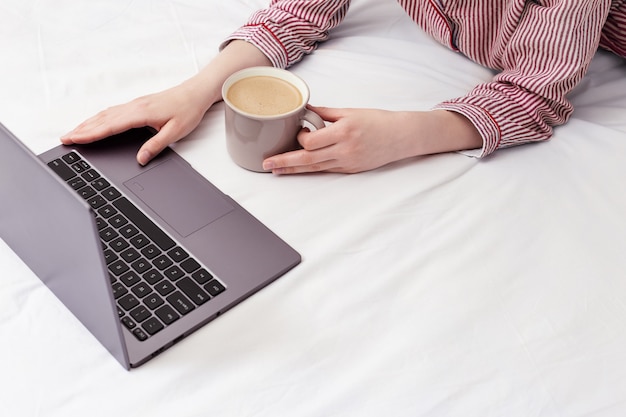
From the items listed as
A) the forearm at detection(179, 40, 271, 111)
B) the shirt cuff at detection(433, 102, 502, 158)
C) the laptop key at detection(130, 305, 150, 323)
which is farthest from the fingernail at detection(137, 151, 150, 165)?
the shirt cuff at detection(433, 102, 502, 158)

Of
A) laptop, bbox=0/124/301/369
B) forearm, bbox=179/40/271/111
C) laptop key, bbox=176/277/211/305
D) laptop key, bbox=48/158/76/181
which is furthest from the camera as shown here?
forearm, bbox=179/40/271/111

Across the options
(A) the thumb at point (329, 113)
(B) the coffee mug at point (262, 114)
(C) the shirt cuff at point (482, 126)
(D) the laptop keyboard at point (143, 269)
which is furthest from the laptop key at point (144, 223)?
(C) the shirt cuff at point (482, 126)

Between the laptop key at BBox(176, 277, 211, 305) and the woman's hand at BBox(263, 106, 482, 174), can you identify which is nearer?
the laptop key at BBox(176, 277, 211, 305)

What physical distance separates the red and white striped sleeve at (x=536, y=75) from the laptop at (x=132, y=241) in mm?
315

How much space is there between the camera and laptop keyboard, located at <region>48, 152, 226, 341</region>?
0.62 metres

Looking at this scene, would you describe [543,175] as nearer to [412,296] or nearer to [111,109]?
[412,296]

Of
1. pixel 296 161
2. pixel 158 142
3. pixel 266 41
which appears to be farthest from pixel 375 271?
pixel 266 41

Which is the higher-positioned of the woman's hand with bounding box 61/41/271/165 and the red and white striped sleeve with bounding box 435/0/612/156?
the red and white striped sleeve with bounding box 435/0/612/156

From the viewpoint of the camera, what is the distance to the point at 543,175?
803 mm

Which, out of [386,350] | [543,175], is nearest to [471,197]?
[543,175]

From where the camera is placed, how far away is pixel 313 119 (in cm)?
77

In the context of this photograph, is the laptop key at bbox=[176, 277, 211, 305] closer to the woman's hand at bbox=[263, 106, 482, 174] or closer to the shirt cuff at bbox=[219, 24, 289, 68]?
the woman's hand at bbox=[263, 106, 482, 174]

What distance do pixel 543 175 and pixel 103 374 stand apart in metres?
0.53

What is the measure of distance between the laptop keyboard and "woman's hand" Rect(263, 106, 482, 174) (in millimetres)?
159
